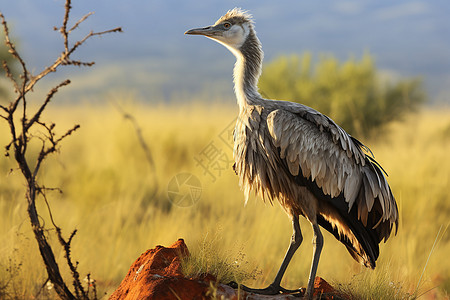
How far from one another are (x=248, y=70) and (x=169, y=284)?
6.87 ft

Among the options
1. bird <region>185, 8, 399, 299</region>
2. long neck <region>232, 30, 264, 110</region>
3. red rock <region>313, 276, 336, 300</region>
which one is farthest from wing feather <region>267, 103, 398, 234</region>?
red rock <region>313, 276, 336, 300</region>

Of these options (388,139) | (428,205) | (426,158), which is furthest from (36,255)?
(388,139)

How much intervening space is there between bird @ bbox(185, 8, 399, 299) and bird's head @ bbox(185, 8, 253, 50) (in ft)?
2.17

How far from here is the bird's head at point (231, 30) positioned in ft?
16.4

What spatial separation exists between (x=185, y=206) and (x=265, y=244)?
226cm

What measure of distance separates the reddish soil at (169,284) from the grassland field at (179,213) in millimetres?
200

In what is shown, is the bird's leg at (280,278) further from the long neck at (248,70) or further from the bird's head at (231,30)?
the bird's head at (231,30)

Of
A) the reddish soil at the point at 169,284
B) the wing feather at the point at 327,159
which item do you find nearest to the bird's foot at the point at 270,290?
the reddish soil at the point at 169,284

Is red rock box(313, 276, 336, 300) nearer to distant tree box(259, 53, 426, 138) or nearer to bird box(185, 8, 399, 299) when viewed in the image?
bird box(185, 8, 399, 299)

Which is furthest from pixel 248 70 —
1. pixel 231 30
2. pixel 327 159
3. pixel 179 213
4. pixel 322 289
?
pixel 179 213

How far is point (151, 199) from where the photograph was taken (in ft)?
34.3

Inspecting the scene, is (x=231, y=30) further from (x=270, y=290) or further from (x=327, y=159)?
(x=270, y=290)

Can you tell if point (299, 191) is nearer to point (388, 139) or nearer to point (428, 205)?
point (428, 205)

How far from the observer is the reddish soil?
3752mm
